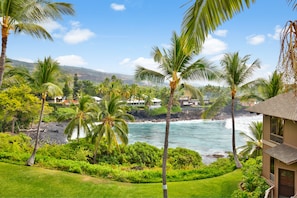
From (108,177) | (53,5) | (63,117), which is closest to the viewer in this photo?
(53,5)

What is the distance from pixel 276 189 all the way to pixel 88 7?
16461 millimetres

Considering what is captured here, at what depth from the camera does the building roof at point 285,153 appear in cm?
799

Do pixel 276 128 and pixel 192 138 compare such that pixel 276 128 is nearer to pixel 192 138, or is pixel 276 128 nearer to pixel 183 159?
pixel 183 159

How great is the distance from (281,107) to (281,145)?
1.40m

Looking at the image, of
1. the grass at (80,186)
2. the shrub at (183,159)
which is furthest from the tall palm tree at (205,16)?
the shrub at (183,159)

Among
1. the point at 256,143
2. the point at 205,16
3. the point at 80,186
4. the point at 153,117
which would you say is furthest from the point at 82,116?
the point at 153,117

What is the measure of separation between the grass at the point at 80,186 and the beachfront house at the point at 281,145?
1.79 m

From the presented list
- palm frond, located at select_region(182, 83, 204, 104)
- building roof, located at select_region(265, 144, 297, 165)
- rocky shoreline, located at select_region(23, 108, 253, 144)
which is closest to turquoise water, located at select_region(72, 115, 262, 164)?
rocky shoreline, located at select_region(23, 108, 253, 144)

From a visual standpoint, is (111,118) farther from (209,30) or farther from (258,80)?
(209,30)

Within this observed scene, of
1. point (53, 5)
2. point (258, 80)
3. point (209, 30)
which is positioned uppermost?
point (53, 5)

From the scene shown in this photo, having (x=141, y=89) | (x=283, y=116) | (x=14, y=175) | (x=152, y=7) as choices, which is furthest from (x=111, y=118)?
(x=141, y=89)

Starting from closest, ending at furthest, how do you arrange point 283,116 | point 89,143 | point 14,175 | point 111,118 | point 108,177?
point 283,116
point 14,175
point 108,177
point 111,118
point 89,143

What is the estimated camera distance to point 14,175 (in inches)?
404

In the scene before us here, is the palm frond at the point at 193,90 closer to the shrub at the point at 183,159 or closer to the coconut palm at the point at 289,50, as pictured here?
the coconut palm at the point at 289,50
